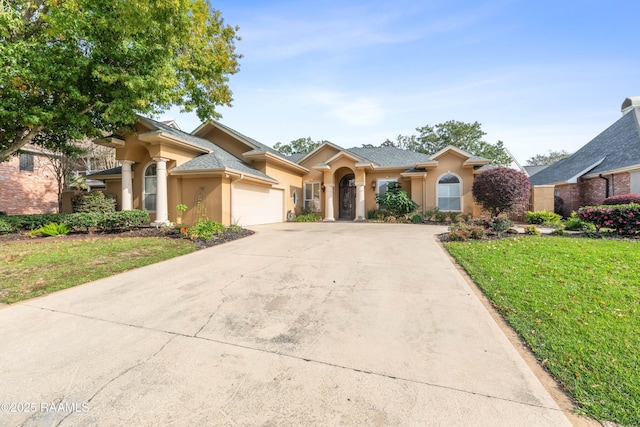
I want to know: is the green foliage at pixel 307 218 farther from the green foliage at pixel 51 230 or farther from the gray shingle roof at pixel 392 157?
the green foliage at pixel 51 230

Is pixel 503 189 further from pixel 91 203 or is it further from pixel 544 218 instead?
pixel 91 203

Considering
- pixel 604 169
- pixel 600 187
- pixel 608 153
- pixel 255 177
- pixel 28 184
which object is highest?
pixel 608 153

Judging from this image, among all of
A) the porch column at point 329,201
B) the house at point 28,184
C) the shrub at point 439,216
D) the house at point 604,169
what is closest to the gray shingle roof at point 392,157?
the porch column at point 329,201

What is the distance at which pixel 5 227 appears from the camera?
32.1 ft

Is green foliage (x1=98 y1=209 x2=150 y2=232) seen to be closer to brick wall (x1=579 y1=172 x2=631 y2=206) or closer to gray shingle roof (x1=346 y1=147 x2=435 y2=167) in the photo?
gray shingle roof (x1=346 y1=147 x2=435 y2=167)

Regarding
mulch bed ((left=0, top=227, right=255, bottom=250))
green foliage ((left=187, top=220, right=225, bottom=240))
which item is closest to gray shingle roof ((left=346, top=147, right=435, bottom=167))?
mulch bed ((left=0, top=227, right=255, bottom=250))

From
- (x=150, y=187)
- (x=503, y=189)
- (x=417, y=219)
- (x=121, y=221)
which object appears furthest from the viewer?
(x=417, y=219)

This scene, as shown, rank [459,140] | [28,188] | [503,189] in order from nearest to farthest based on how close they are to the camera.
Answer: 1. [503,189]
2. [28,188]
3. [459,140]

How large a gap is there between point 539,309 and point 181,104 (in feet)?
52.4

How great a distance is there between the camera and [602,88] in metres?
9.69

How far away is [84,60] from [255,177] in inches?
290

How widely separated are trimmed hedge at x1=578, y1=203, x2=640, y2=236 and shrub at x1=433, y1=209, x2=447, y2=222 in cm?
666

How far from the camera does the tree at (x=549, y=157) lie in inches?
1751

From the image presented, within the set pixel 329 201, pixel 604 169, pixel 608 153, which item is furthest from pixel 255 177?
pixel 608 153
